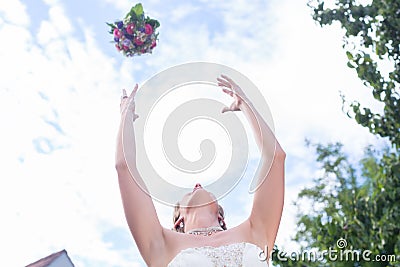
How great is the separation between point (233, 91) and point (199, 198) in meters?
0.53

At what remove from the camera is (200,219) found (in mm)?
2756

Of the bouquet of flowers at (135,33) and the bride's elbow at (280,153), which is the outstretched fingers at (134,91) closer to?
the bride's elbow at (280,153)

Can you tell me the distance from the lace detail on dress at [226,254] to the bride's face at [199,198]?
340 mm

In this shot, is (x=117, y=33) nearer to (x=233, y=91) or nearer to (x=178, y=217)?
(x=233, y=91)

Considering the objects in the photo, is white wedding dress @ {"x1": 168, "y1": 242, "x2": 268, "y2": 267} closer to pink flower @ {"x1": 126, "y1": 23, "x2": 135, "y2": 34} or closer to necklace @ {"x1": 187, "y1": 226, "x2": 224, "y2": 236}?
necklace @ {"x1": 187, "y1": 226, "x2": 224, "y2": 236}

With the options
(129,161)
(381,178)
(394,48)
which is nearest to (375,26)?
(394,48)

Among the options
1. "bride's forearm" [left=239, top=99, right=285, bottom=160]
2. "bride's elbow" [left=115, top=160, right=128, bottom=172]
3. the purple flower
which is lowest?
"bride's elbow" [left=115, top=160, right=128, bottom=172]

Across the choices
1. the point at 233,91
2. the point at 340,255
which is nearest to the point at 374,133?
the point at 340,255

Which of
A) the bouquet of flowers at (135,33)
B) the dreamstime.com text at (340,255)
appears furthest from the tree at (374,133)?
the bouquet of flowers at (135,33)

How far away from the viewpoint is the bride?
7.95 ft

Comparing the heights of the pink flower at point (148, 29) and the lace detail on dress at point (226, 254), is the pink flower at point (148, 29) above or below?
above

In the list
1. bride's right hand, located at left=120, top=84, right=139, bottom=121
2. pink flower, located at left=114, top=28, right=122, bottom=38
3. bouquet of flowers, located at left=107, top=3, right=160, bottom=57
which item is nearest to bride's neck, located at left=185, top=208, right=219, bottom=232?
bride's right hand, located at left=120, top=84, right=139, bottom=121

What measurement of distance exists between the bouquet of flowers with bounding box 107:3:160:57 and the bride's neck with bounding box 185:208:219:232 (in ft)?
4.96

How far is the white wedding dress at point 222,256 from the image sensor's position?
2.38 m
